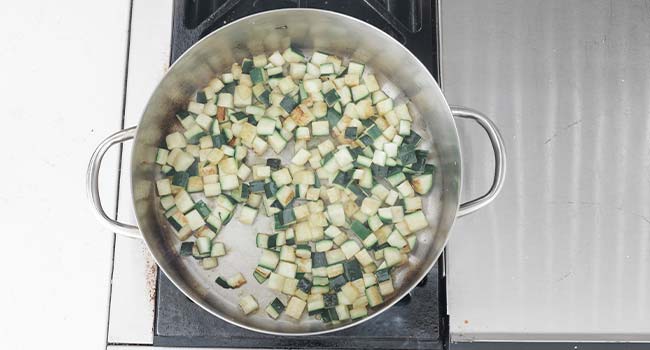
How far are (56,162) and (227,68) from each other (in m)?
0.39

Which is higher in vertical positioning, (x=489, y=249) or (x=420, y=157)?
(x=420, y=157)

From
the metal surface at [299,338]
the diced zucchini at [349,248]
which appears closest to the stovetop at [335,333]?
the metal surface at [299,338]

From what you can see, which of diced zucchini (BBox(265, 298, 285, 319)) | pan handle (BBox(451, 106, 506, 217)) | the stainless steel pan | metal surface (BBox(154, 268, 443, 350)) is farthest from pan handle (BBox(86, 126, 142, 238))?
pan handle (BBox(451, 106, 506, 217))

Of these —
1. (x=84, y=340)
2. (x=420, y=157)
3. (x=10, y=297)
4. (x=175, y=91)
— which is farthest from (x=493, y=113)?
(x=10, y=297)

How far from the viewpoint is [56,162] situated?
4.05 ft

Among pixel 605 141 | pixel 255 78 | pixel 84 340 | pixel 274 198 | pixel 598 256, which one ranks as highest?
pixel 255 78

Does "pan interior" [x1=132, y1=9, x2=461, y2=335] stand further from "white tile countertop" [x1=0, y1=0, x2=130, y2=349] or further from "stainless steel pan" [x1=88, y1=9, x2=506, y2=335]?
"white tile countertop" [x1=0, y1=0, x2=130, y2=349]

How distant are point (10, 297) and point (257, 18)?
0.72 m

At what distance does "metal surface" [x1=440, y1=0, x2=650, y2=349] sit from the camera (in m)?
1.13

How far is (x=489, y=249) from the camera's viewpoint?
1.14m

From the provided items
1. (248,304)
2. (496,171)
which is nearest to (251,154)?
(248,304)

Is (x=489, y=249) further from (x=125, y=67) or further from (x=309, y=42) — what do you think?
(x=125, y=67)

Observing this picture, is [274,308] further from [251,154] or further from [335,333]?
[251,154]

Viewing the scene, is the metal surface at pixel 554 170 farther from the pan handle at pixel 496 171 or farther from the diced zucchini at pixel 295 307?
the diced zucchini at pixel 295 307
